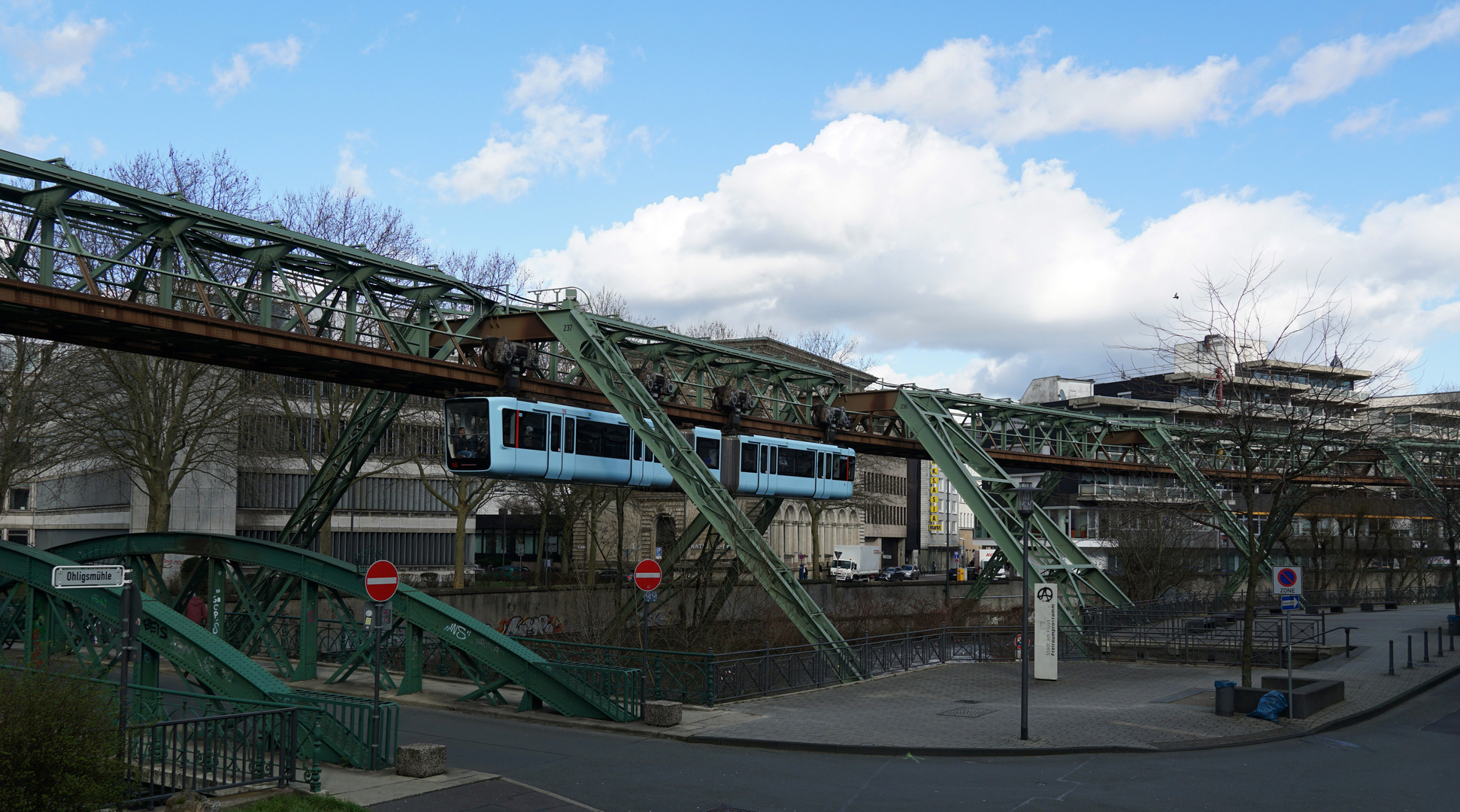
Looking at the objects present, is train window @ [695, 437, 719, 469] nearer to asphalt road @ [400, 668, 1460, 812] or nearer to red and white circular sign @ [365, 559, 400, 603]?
asphalt road @ [400, 668, 1460, 812]

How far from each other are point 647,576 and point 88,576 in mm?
10299

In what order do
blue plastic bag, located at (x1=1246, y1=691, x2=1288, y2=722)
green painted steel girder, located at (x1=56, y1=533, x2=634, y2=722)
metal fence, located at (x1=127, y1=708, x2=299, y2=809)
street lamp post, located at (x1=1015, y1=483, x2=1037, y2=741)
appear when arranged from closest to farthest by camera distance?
metal fence, located at (x1=127, y1=708, x2=299, y2=809) < street lamp post, located at (x1=1015, y1=483, x2=1037, y2=741) < green painted steel girder, located at (x1=56, y1=533, x2=634, y2=722) < blue plastic bag, located at (x1=1246, y1=691, x2=1288, y2=722)

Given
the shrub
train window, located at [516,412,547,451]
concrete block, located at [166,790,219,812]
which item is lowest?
concrete block, located at [166,790,219,812]

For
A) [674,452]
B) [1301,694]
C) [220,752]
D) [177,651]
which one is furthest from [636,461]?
[220,752]

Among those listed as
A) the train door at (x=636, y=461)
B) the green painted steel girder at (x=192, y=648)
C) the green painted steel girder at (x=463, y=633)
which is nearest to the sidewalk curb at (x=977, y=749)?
the green painted steel girder at (x=463, y=633)

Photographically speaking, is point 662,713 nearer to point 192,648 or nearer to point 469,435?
point 192,648

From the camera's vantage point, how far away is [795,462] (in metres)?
38.5

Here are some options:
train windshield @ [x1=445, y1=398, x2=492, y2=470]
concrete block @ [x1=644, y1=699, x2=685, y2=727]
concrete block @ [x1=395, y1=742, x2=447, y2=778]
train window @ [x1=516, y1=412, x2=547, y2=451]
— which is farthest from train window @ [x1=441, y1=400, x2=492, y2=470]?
concrete block @ [x1=395, y1=742, x2=447, y2=778]

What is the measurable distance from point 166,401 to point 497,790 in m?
31.8

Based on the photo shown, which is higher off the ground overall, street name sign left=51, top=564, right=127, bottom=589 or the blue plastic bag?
street name sign left=51, top=564, right=127, bottom=589

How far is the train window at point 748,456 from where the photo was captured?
36.1m

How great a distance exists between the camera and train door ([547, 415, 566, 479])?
26938mm

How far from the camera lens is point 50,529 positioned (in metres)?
65.9

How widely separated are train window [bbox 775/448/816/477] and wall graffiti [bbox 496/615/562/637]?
13118 millimetres
